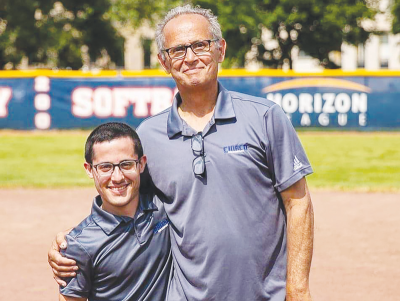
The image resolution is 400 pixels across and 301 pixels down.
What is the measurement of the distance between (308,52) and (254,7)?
4592 mm

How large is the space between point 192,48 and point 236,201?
661 mm

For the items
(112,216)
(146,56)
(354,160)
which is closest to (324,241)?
(112,216)

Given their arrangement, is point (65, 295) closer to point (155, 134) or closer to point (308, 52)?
point (155, 134)

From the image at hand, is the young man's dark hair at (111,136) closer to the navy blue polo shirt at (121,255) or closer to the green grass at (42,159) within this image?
the navy blue polo shirt at (121,255)

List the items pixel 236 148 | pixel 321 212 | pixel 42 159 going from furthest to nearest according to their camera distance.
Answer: pixel 42 159 → pixel 321 212 → pixel 236 148

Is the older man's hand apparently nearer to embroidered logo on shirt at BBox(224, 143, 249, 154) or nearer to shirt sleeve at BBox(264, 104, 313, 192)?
embroidered logo on shirt at BBox(224, 143, 249, 154)

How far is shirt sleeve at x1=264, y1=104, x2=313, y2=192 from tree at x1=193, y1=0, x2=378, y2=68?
37.3m

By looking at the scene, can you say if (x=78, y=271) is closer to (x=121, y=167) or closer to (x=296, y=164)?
(x=121, y=167)

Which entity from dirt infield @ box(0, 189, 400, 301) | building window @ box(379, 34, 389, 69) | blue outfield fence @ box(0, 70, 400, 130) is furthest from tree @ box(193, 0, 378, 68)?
dirt infield @ box(0, 189, 400, 301)

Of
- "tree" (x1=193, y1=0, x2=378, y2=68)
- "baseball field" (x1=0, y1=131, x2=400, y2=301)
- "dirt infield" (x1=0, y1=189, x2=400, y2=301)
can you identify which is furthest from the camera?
"tree" (x1=193, y1=0, x2=378, y2=68)

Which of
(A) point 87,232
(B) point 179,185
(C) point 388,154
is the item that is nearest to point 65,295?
(A) point 87,232

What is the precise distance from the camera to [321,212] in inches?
421

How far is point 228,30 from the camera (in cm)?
4047

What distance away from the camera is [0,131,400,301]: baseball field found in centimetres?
718
